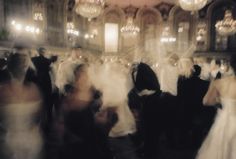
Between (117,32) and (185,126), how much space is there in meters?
16.9

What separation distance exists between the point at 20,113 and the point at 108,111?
924 mm

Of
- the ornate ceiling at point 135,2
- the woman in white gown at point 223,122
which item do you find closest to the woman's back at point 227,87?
the woman in white gown at point 223,122

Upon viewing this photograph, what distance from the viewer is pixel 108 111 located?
3209 millimetres

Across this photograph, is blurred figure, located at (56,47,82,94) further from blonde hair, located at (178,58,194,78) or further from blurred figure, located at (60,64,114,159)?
blurred figure, located at (60,64,114,159)

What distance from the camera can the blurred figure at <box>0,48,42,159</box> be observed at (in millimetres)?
2648

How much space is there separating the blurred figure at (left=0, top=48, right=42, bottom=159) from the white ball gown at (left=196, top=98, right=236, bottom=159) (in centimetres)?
226

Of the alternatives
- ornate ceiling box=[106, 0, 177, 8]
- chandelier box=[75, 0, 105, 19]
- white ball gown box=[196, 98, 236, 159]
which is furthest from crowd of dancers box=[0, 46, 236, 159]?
ornate ceiling box=[106, 0, 177, 8]

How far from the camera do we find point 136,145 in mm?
6270

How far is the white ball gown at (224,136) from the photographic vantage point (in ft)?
12.1

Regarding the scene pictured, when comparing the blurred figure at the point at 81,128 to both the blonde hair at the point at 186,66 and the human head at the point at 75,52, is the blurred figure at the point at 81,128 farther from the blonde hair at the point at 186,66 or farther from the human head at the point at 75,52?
the human head at the point at 75,52

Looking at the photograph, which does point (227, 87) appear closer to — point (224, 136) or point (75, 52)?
point (224, 136)

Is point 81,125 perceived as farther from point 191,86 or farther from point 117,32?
point 117,32

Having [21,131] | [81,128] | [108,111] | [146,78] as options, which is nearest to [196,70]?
[146,78]

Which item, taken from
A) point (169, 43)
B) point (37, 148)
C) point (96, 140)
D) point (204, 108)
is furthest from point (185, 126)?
point (169, 43)
